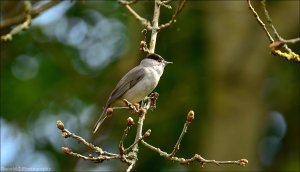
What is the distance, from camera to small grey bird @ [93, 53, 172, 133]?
589 centimetres

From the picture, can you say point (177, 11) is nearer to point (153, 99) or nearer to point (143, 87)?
point (153, 99)

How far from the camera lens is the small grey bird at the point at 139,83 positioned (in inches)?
232

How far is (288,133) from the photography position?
11234 millimetres

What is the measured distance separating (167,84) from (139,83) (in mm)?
4654

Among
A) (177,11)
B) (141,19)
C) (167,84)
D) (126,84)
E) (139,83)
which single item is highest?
(177,11)

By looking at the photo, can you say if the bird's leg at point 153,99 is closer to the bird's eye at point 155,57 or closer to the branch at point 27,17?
the bird's eye at point 155,57

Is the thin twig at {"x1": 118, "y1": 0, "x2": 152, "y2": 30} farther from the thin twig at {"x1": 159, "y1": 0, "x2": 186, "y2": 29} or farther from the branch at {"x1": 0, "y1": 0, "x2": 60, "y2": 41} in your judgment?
the branch at {"x1": 0, "y1": 0, "x2": 60, "y2": 41}

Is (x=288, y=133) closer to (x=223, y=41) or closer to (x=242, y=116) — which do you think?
(x=242, y=116)

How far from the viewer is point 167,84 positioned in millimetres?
10648

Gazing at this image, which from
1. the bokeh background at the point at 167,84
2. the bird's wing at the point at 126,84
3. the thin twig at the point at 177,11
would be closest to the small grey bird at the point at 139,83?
the bird's wing at the point at 126,84

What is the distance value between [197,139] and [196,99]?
0.71m

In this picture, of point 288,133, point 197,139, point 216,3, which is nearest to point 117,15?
point 216,3

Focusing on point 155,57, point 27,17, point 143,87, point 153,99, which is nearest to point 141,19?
point 155,57

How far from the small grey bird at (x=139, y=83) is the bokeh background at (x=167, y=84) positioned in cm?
320
